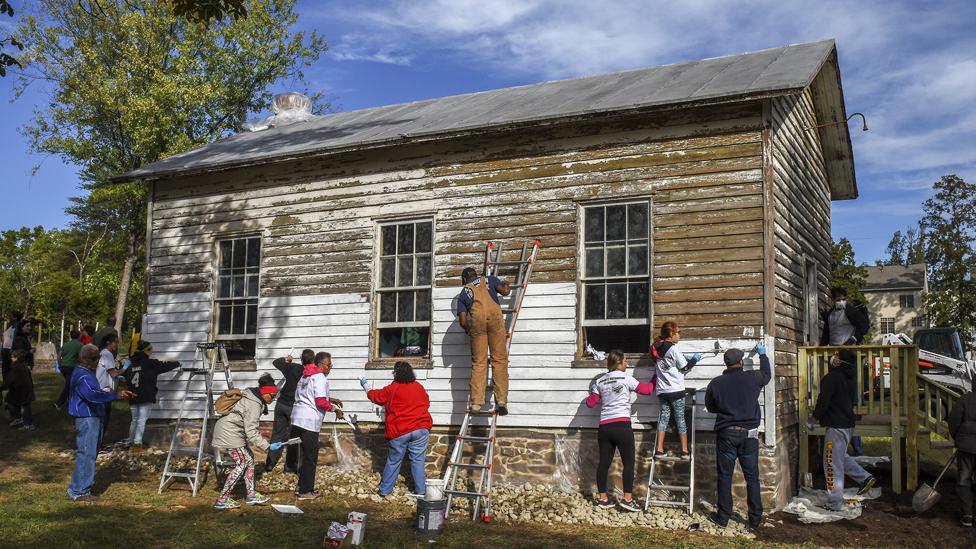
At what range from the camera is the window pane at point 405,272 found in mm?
12438

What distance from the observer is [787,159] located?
1127 centimetres

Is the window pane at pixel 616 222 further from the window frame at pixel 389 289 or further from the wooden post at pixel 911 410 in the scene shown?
the wooden post at pixel 911 410

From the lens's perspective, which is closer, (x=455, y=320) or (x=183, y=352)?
(x=455, y=320)

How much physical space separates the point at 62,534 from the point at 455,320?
5.61 metres

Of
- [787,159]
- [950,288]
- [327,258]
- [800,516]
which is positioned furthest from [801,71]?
[950,288]

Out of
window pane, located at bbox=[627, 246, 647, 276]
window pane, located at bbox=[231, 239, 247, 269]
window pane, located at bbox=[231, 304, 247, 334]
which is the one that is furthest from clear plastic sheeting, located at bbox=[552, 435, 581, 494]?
window pane, located at bbox=[231, 239, 247, 269]

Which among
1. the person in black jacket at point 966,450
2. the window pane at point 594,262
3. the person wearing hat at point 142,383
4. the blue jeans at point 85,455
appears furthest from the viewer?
the person wearing hat at point 142,383

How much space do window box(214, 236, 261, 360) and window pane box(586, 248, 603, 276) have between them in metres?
5.78

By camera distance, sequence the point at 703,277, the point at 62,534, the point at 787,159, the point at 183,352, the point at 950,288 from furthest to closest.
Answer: the point at 950,288 → the point at 183,352 → the point at 787,159 → the point at 703,277 → the point at 62,534

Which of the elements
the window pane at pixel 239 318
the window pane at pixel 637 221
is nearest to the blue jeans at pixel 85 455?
the window pane at pixel 239 318

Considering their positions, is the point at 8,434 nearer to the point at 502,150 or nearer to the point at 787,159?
the point at 502,150

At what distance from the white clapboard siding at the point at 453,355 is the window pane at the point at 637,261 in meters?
0.84

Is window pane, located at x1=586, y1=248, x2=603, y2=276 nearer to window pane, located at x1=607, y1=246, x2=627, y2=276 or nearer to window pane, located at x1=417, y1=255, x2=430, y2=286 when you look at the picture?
window pane, located at x1=607, y1=246, x2=627, y2=276

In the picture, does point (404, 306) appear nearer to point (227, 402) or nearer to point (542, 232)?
point (542, 232)
